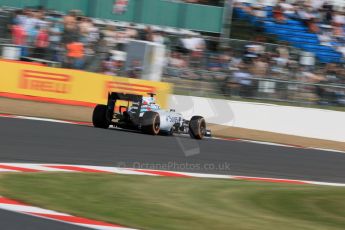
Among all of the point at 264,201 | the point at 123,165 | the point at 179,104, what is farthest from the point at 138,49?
the point at 264,201

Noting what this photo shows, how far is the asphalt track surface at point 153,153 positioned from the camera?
9.75 metres

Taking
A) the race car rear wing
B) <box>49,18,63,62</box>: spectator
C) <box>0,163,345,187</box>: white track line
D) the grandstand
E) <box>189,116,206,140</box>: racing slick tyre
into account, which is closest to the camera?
<box>0,163,345,187</box>: white track line

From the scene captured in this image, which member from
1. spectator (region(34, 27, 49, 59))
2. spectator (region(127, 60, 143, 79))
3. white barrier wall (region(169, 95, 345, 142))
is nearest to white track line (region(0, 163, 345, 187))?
white barrier wall (region(169, 95, 345, 142))

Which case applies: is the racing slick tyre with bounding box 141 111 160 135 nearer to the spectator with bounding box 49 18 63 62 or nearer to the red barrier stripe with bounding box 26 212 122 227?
the spectator with bounding box 49 18 63 62

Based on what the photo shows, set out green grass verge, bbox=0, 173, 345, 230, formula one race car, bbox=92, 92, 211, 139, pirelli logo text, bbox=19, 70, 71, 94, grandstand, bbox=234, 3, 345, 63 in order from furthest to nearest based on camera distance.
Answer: grandstand, bbox=234, 3, 345, 63 < pirelli logo text, bbox=19, 70, 71, 94 < formula one race car, bbox=92, 92, 211, 139 < green grass verge, bbox=0, 173, 345, 230

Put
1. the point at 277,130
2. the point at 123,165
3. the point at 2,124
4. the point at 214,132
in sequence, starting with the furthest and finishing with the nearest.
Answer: the point at 277,130, the point at 214,132, the point at 2,124, the point at 123,165

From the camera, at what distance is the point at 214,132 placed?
1645 centimetres

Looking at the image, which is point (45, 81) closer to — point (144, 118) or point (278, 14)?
point (144, 118)

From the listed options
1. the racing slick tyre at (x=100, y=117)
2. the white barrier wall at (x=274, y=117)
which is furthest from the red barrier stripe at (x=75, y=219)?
the white barrier wall at (x=274, y=117)

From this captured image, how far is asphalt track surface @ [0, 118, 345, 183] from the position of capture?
32.0 feet

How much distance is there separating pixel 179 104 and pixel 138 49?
173cm

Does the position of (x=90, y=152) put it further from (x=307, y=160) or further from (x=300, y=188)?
(x=307, y=160)

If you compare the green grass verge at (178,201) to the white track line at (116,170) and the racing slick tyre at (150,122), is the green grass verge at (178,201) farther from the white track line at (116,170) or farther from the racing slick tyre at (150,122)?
the racing slick tyre at (150,122)

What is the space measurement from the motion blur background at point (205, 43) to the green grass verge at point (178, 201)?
986cm
